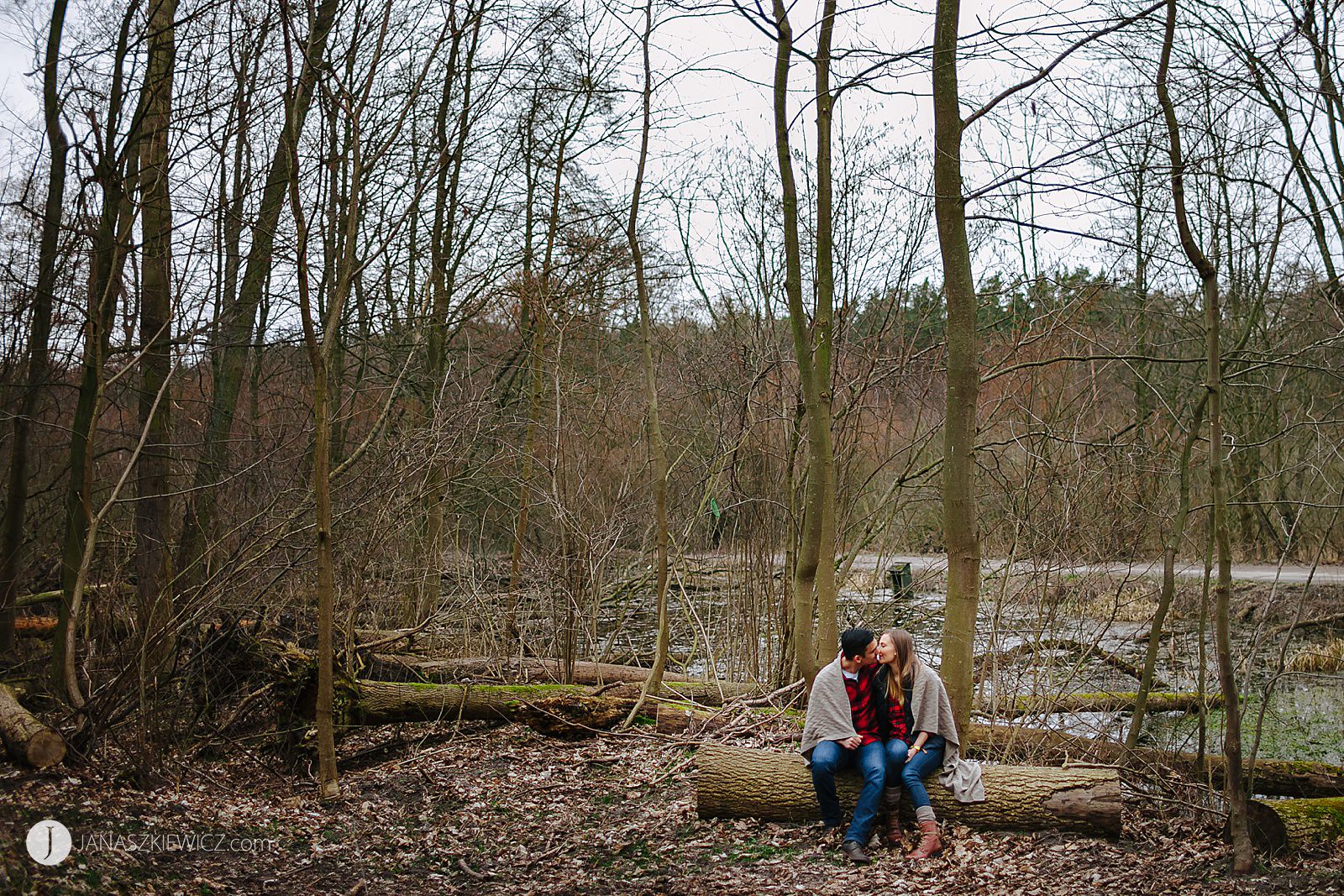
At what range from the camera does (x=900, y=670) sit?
5.42 meters

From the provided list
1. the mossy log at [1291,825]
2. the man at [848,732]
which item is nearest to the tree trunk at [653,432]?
the man at [848,732]

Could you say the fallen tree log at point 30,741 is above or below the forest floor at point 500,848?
above

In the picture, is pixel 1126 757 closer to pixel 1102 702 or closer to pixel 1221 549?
pixel 1221 549

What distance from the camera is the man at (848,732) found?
511 cm

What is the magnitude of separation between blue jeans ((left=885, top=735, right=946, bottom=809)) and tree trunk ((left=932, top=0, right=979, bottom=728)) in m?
0.48

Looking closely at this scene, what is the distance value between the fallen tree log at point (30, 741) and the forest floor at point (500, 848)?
0.26 feet

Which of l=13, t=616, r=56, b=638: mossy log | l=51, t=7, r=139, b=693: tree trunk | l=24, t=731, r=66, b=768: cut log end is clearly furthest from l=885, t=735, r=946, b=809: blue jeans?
l=13, t=616, r=56, b=638: mossy log

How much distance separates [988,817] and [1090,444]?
252cm

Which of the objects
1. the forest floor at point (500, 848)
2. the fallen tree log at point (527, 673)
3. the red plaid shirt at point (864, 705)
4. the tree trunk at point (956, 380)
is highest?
the tree trunk at point (956, 380)

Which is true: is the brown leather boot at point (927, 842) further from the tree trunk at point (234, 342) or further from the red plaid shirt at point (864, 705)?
the tree trunk at point (234, 342)

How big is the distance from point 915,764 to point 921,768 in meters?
0.06

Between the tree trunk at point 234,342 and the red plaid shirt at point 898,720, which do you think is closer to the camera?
the red plaid shirt at point 898,720

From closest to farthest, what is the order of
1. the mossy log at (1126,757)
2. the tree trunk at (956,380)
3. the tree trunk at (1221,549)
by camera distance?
the tree trunk at (1221,549), the tree trunk at (956,380), the mossy log at (1126,757)

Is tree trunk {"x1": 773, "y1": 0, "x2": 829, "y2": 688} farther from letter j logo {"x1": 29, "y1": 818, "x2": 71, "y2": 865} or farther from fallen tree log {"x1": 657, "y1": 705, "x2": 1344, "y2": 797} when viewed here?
letter j logo {"x1": 29, "y1": 818, "x2": 71, "y2": 865}
